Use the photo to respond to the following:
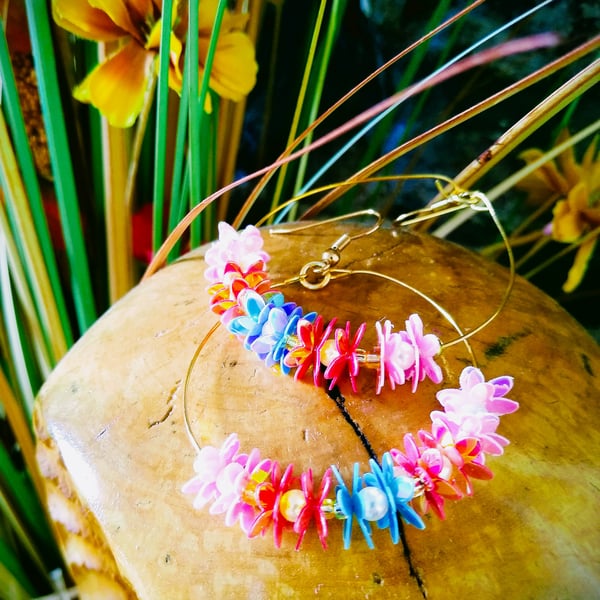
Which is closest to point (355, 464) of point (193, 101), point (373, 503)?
point (373, 503)

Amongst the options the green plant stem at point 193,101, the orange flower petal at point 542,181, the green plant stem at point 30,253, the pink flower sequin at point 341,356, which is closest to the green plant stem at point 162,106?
the green plant stem at point 193,101

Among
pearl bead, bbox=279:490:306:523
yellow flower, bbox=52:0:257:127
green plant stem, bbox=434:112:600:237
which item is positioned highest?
yellow flower, bbox=52:0:257:127

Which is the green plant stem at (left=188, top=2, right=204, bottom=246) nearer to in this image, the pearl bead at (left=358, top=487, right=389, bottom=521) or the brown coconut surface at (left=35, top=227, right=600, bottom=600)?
the brown coconut surface at (left=35, top=227, right=600, bottom=600)

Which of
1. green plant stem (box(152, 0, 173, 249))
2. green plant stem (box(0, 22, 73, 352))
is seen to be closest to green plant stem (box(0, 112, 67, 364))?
green plant stem (box(0, 22, 73, 352))

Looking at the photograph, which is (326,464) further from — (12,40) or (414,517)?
(12,40)

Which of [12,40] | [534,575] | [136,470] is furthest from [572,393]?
[12,40]

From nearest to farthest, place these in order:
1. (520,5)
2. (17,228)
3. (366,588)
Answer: (366,588)
(17,228)
(520,5)
